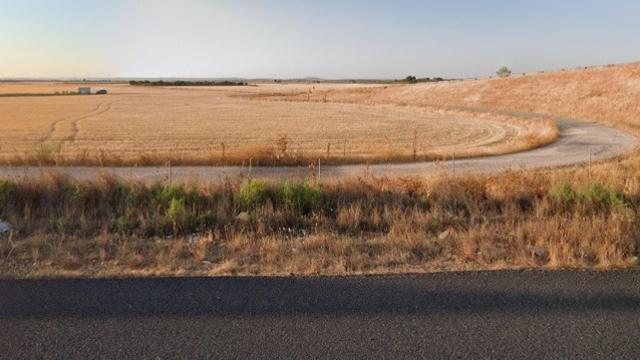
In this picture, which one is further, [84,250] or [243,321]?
[84,250]

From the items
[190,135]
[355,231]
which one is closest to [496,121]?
[190,135]

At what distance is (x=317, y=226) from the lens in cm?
810

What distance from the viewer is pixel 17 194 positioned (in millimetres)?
9688

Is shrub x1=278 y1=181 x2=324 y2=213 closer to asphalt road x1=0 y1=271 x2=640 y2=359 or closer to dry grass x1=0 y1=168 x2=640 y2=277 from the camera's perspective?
dry grass x1=0 y1=168 x2=640 y2=277

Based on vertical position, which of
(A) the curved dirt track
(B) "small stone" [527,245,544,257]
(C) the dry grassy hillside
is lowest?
(A) the curved dirt track

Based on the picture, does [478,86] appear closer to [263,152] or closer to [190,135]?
[190,135]

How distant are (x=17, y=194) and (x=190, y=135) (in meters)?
26.5

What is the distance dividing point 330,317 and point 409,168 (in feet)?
47.5

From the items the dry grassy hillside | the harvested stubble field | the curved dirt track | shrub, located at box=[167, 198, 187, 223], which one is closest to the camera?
the harvested stubble field

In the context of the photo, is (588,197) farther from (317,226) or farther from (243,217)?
(243,217)

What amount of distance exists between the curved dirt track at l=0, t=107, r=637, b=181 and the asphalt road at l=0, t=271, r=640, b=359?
24.8 feet

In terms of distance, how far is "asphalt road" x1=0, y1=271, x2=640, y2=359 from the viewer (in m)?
3.79

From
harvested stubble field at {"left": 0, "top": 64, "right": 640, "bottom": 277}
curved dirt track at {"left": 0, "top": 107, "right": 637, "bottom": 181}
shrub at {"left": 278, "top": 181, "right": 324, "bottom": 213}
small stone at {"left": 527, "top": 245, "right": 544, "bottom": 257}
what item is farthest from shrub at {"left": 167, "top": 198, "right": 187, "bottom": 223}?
small stone at {"left": 527, "top": 245, "right": 544, "bottom": 257}

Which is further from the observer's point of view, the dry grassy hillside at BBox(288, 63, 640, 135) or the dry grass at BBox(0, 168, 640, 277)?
the dry grassy hillside at BBox(288, 63, 640, 135)
